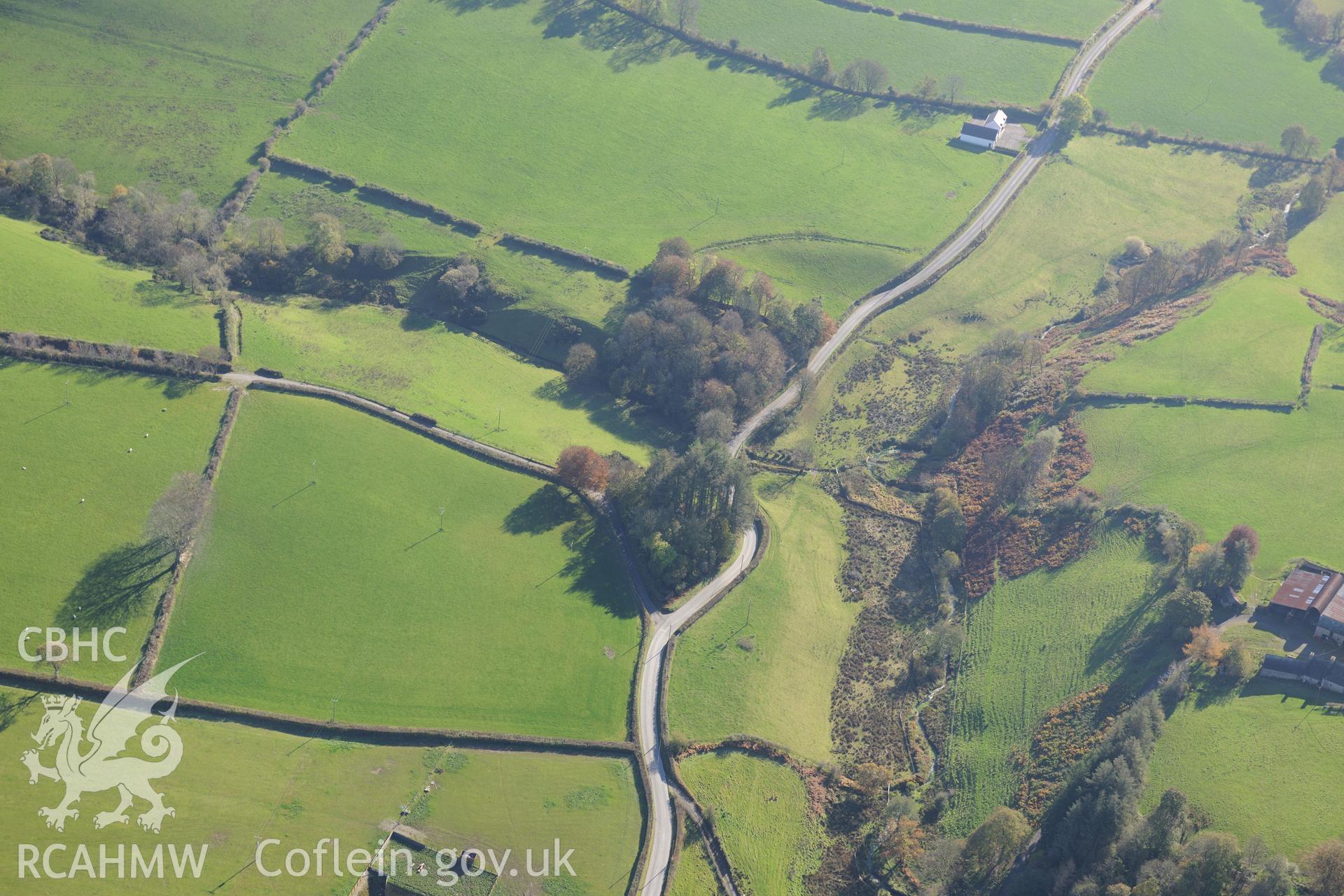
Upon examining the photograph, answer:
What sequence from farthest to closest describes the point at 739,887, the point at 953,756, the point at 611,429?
the point at 611,429
the point at 953,756
the point at 739,887

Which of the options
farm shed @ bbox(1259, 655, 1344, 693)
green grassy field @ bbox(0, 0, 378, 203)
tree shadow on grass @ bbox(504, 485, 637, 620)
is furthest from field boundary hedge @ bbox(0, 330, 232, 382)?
farm shed @ bbox(1259, 655, 1344, 693)

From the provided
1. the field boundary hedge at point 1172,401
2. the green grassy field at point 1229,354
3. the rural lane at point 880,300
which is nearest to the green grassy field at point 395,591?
the rural lane at point 880,300

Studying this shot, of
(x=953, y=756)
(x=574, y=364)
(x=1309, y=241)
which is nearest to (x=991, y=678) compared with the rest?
(x=953, y=756)

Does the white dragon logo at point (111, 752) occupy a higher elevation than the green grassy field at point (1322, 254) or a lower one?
lower

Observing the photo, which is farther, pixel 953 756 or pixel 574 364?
pixel 574 364

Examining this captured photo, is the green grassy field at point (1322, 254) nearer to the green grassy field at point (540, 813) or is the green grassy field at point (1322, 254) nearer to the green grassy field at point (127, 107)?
the green grassy field at point (540, 813)

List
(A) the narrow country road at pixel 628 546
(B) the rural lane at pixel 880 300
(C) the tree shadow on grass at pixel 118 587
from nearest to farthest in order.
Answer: (A) the narrow country road at pixel 628 546, (C) the tree shadow on grass at pixel 118 587, (B) the rural lane at pixel 880 300

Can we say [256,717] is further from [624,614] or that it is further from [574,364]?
[574,364]

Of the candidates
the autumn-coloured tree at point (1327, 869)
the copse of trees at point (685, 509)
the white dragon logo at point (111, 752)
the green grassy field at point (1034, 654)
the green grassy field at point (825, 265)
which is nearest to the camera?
the autumn-coloured tree at point (1327, 869)
